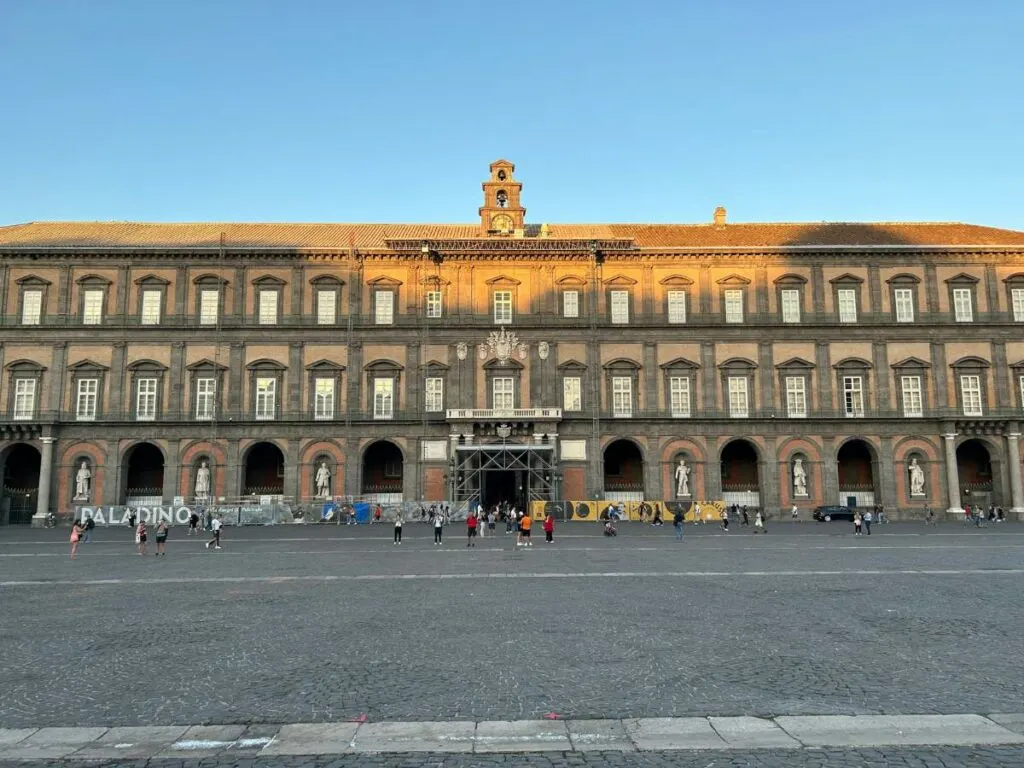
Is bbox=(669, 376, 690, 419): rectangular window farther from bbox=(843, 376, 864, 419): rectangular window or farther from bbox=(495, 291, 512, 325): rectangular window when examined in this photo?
bbox=(495, 291, 512, 325): rectangular window

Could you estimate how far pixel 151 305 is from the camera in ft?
145

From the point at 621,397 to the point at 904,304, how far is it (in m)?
18.1

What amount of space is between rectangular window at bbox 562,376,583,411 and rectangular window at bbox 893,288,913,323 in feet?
64.5

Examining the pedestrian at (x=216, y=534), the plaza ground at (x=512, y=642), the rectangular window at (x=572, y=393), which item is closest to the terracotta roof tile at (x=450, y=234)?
the rectangular window at (x=572, y=393)

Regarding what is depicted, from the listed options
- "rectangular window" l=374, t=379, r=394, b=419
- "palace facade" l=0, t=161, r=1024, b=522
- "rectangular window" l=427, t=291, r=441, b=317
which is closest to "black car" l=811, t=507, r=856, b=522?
"palace facade" l=0, t=161, r=1024, b=522

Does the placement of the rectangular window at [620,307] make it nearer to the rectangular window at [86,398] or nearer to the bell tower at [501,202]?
the bell tower at [501,202]

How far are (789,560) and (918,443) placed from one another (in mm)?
27958

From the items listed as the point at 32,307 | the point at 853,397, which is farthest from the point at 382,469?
the point at 853,397

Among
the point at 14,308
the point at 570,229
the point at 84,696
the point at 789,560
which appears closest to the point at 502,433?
the point at 570,229

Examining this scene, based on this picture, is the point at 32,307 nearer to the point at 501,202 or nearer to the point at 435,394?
the point at 435,394

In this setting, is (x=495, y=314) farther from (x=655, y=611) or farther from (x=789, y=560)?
(x=655, y=611)

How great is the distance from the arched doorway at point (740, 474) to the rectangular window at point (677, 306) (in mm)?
8260

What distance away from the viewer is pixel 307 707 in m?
7.02

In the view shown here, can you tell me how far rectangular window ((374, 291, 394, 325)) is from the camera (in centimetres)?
4456
